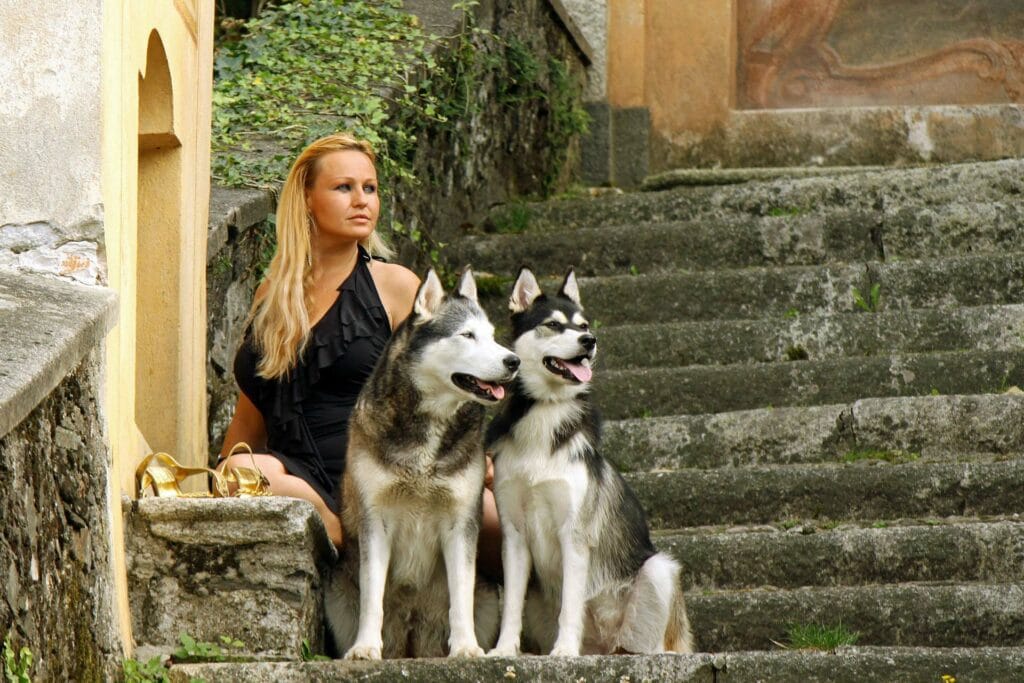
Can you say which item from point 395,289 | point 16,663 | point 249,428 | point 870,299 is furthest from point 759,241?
point 16,663

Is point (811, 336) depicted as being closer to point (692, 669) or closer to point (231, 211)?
point (231, 211)

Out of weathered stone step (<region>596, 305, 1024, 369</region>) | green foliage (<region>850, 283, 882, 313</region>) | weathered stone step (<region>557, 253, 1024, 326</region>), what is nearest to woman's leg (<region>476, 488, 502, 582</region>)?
weathered stone step (<region>596, 305, 1024, 369</region>)

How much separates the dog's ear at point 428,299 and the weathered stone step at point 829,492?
1544 mm

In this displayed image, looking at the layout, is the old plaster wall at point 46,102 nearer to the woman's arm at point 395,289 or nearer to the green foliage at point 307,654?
the green foliage at point 307,654

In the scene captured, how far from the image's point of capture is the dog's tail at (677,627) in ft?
17.2

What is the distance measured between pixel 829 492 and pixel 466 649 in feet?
6.26

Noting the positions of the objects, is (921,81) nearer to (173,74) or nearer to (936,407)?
(936,407)

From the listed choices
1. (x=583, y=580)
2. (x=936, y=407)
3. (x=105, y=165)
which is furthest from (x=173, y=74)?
(x=936, y=407)

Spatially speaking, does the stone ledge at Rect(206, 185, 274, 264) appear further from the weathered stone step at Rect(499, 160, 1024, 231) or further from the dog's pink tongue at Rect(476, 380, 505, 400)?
the weathered stone step at Rect(499, 160, 1024, 231)

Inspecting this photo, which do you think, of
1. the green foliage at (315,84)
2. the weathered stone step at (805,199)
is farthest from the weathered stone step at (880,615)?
the weathered stone step at (805,199)

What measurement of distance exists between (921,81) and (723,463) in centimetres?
550

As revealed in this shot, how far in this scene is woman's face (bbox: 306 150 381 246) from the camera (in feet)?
19.8

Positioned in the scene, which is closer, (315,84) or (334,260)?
(334,260)

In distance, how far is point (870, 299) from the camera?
7.84 meters
